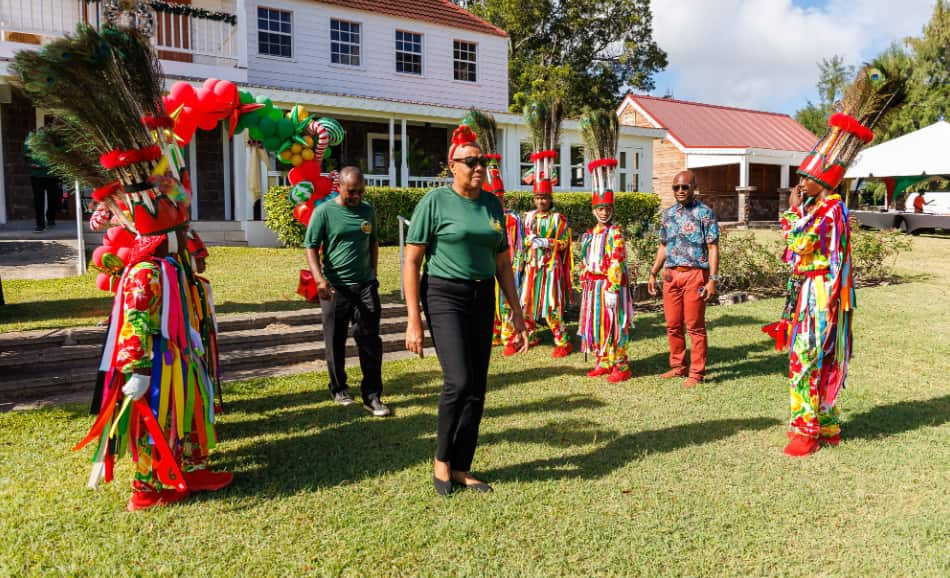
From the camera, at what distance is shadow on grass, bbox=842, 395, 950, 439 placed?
4812 mm

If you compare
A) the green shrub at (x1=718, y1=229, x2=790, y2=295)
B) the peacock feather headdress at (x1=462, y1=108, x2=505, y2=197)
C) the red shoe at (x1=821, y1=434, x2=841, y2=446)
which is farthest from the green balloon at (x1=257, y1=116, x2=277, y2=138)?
the green shrub at (x1=718, y1=229, x2=790, y2=295)

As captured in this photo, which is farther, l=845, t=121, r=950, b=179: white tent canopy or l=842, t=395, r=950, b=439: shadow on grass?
l=845, t=121, r=950, b=179: white tent canopy

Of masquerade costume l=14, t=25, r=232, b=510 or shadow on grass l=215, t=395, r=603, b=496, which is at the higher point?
masquerade costume l=14, t=25, r=232, b=510

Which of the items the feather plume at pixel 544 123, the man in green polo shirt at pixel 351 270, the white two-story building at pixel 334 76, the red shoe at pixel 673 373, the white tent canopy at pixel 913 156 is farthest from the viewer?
the white tent canopy at pixel 913 156

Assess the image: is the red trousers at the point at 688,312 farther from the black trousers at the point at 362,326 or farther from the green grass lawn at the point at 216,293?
the green grass lawn at the point at 216,293

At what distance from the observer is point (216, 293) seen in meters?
9.01

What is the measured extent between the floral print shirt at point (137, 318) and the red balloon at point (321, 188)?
362cm

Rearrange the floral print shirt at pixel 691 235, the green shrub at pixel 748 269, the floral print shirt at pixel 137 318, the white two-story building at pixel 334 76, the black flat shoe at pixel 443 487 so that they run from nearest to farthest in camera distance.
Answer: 1. the floral print shirt at pixel 137 318
2. the black flat shoe at pixel 443 487
3. the floral print shirt at pixel 691 235
4. the green shrub at pixel 748 269
5. the white two-story building at pixel 334 76

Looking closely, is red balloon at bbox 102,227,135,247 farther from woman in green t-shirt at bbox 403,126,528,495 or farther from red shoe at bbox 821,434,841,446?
red shoe at bbox 821,434,841,446

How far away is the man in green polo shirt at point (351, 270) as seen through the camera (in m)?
5.31

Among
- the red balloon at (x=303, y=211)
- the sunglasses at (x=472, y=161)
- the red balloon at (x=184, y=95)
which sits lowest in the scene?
the red balloon at (x=303, y=211)

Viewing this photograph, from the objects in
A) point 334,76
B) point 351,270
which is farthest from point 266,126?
point 334,76

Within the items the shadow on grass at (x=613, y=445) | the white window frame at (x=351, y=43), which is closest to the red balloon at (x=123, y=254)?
the shadow on grass at (x=613, y=445)

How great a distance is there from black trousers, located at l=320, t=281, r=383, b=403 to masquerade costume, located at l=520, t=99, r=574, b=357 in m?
2.34
